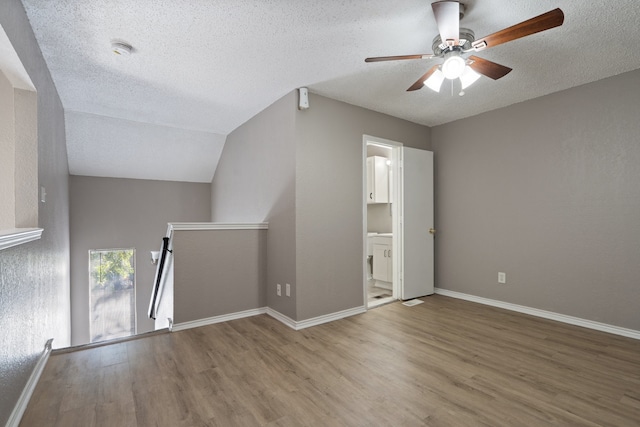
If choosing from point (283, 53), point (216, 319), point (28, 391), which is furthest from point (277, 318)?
point (283, 53)

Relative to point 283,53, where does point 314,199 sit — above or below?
below

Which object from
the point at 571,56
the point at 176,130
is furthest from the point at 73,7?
the point at 571,56

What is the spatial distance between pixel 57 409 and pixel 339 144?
315 centimetres

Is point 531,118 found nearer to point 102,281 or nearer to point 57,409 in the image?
point 57,409

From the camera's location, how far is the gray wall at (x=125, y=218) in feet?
17.2

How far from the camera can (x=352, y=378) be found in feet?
7.25

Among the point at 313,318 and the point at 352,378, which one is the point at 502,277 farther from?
the point at 352,378

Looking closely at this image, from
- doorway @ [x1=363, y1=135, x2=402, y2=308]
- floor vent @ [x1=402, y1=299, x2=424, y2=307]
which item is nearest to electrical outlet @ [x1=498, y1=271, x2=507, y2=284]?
floor vent @ [x1=402, y1=299, x2=424, y2=307]

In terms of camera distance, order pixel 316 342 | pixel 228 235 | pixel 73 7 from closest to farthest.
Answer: pixel 73 7, pixel 316 342, pixel 228 235

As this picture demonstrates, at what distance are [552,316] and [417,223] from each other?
70.3 inches

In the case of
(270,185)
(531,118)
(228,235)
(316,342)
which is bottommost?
(316,342)

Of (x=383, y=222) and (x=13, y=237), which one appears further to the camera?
(x=383, y=222)

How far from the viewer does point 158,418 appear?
179cm

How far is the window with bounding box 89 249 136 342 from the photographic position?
5.45 m
